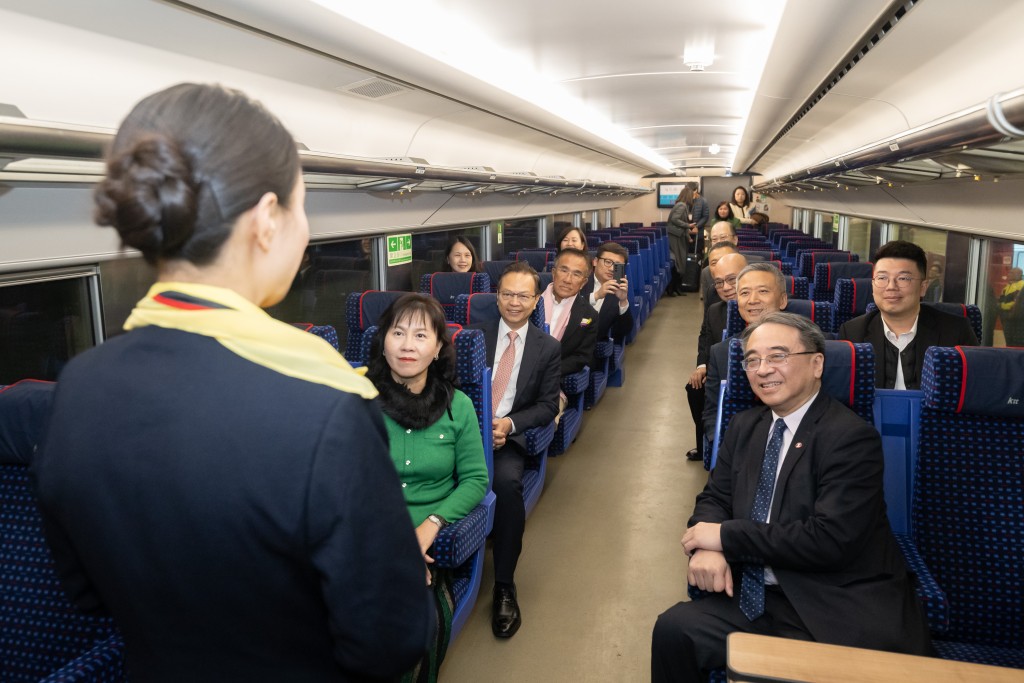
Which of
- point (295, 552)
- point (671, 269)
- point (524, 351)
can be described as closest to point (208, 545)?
point (295, 552)

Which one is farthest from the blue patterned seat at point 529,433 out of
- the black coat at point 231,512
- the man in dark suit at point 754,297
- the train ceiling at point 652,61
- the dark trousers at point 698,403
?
the black coat at point 231,512

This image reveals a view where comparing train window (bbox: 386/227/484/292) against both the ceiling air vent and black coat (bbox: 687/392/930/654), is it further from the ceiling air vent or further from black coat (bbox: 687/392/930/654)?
black coat (bbox: 687/392/930/654)

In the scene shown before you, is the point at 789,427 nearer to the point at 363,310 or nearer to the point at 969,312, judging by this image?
the point at 969,312

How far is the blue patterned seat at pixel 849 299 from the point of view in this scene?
16.9ft

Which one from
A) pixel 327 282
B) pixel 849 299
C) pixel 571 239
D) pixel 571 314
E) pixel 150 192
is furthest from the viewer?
pixel 571 239

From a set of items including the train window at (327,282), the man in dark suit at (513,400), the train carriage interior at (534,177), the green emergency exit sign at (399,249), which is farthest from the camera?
the green emergency exit sign at (399,249)

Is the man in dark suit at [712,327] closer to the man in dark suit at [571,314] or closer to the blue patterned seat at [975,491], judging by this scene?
the man in dark suit at [571,314]

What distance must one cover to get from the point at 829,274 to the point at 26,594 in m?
6.08

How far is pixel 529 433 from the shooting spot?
161 inches

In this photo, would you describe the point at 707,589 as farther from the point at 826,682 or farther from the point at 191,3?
the point at 191,3

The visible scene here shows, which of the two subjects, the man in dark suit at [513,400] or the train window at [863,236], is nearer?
the man in dark suit at [513,400]

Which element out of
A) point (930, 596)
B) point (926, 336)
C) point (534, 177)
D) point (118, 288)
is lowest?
point (930, 596)

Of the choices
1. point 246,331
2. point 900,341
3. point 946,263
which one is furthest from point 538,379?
point 946,263

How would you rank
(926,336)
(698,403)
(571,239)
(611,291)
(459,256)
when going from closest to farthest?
(926,336), (698,403), (611,291), (459,256), (571,239)
